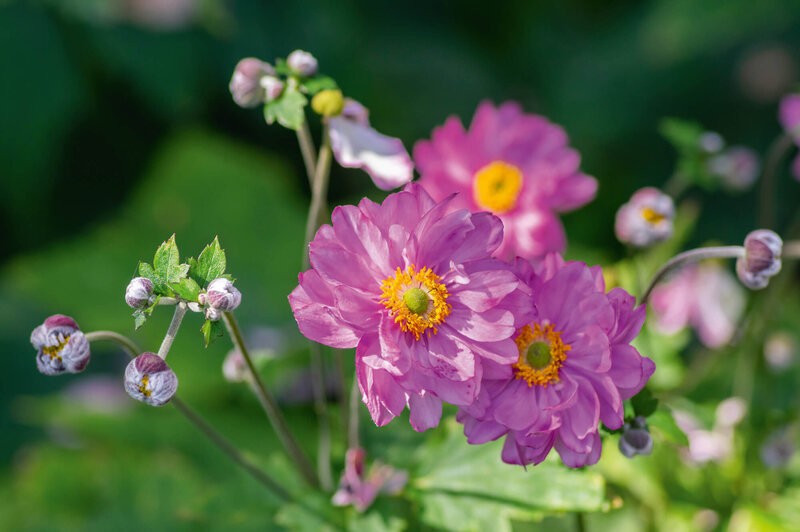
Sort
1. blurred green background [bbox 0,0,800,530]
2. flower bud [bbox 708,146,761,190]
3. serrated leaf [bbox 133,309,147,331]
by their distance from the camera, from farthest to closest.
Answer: blurred green background [bbox 0,0,800,530], flower bud [bbox 708,146,761,190], serrated leaf [bbox 133,309,147,331]

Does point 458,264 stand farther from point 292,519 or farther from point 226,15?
point 226,15

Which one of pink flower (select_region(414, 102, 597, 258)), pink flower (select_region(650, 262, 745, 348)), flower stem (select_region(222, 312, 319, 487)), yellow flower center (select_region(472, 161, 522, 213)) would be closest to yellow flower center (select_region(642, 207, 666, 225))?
pink flower (select_region(414, 102, 597, 258))

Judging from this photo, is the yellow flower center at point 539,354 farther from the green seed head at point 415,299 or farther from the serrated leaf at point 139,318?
the serrated leaf at point 139,318

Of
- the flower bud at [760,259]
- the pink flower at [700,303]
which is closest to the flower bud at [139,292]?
the flower bud at [760,259]

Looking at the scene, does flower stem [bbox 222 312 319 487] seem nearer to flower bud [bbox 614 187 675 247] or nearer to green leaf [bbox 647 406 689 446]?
green leaf [bbox 647 406 689 446]

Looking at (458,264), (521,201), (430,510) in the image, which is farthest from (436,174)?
(430,510)

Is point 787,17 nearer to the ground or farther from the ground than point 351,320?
farther from the ground

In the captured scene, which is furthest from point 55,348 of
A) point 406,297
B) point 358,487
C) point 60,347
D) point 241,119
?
point 241,119
